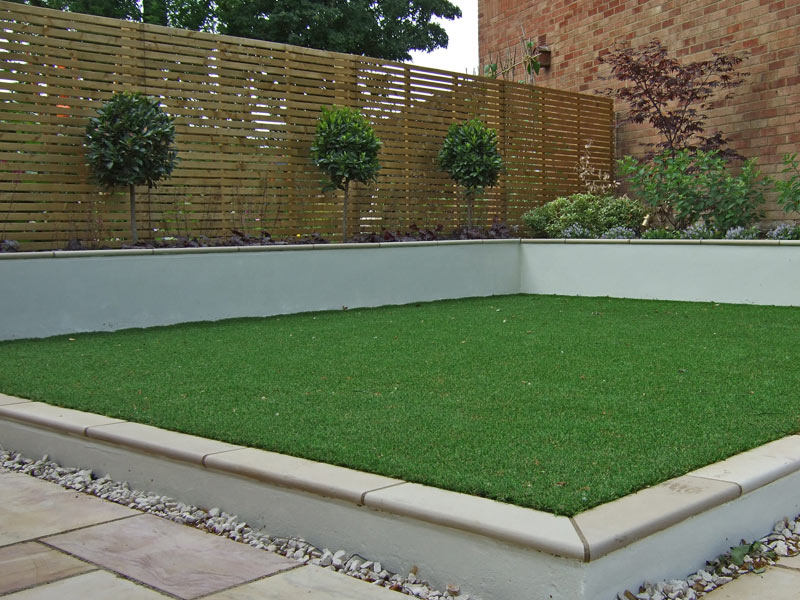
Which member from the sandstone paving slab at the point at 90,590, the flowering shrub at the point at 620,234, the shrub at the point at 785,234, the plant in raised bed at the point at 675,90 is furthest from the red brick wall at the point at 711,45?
the sandstone paving slab at the point at 90,590

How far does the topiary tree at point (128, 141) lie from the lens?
7004 mm

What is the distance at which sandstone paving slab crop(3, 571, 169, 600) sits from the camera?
2.18 metres

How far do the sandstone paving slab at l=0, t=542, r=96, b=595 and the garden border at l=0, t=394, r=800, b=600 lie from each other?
580 millimetres

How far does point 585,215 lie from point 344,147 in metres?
3.63

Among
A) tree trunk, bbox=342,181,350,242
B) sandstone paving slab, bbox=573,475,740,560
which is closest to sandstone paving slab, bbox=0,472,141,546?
sandstone paving slab, bbox=573,475,740,560

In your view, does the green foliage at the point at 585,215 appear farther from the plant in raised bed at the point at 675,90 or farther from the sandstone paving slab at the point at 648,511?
the sandstone paving slab at the point at 648,511

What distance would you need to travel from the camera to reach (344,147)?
27.9 feet

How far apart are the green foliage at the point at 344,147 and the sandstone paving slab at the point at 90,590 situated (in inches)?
258

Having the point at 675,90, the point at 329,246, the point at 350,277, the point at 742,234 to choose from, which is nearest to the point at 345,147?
the point at 329,246

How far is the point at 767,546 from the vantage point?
8.30ft

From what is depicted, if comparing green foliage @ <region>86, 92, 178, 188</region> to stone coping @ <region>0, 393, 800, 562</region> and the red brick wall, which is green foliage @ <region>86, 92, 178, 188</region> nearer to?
stone coping @ <region>0, 393, 800, 562</region>

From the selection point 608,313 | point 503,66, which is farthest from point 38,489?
point 503,66

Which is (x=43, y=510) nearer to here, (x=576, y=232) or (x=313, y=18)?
(x=576, y=232)

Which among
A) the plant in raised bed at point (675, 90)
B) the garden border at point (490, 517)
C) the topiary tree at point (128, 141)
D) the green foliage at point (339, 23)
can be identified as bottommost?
the garden border at point (490, 517)
